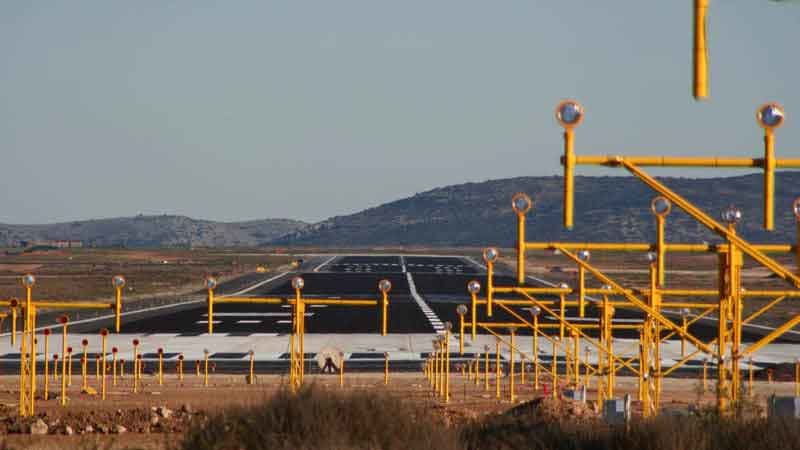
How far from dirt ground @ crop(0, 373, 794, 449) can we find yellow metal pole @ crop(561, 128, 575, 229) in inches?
166

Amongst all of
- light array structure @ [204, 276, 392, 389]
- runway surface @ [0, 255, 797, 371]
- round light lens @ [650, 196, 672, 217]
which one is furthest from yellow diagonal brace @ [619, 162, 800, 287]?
runway surface @ [0, 255, 797, 371]

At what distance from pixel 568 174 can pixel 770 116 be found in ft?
8.32

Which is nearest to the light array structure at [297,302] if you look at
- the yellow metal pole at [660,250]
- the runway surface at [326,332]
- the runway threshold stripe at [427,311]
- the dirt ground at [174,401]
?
the dirt ground at [174,401]

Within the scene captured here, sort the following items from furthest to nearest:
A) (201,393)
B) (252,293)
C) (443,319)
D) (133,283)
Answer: (133,283) < (252,293) < (443,319) < (201,393)

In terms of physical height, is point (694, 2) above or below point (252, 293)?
above

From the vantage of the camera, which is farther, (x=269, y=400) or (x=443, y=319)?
(x=443, y=319)

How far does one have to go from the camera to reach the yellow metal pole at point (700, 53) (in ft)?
38.3

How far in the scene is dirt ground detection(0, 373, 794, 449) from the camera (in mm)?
22105

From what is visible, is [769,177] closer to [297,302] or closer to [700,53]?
[700,53]

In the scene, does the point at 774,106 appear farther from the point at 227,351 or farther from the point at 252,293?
the point at 252,293

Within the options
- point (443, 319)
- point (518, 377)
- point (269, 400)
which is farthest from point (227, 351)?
point (269, 400)

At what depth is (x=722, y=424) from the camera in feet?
47.5

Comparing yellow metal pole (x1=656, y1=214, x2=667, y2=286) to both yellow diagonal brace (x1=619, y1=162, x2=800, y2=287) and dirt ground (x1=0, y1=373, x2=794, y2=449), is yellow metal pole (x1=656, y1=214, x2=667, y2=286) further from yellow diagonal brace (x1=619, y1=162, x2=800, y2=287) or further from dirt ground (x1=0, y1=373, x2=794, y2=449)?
dirt ground (x1=0, y1=373, x2=794, y2=449)

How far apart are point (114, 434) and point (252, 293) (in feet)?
207
